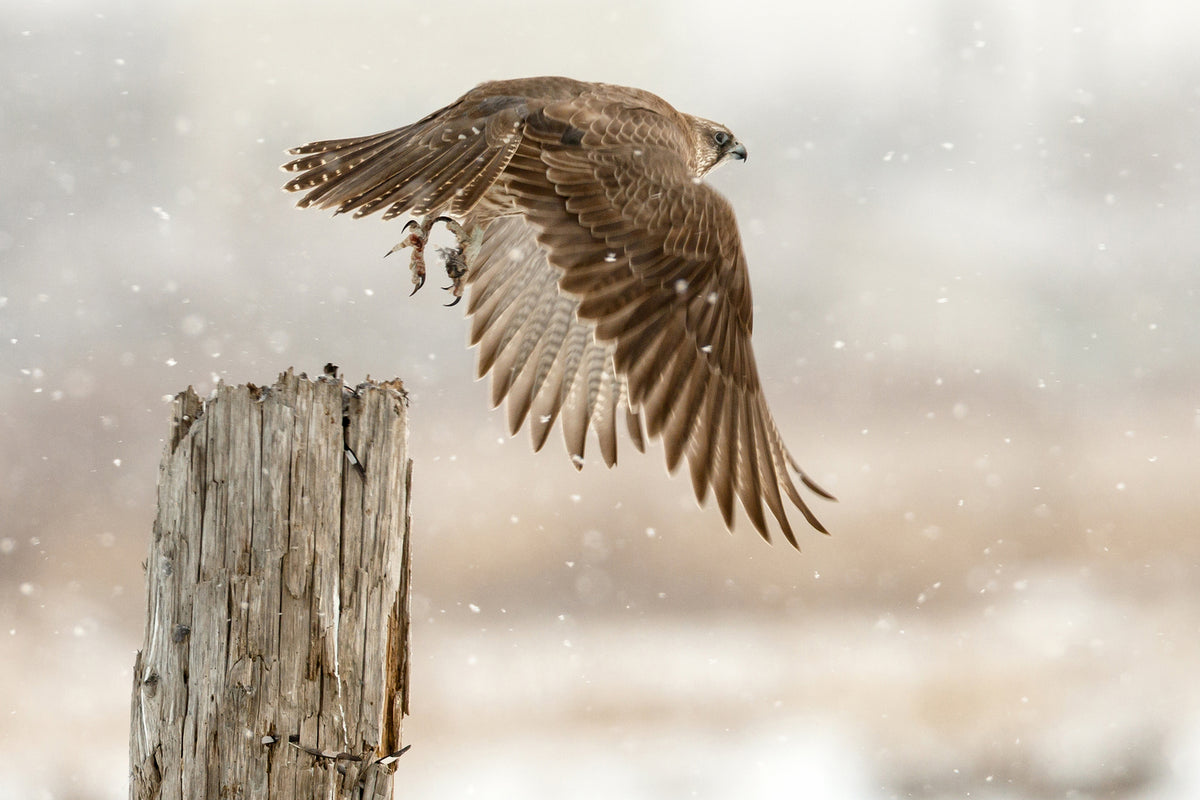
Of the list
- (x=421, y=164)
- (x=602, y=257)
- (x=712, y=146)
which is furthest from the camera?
(x=712, y=146)

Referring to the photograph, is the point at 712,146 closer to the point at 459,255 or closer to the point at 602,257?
the point at 459,255

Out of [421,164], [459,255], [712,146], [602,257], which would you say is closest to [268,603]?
[602,257]

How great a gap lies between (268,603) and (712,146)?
3.77 meters

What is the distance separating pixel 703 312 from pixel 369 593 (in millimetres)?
1560

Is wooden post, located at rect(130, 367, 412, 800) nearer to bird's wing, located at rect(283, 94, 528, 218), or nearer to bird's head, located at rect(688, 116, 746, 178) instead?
bird's wing, located at rect(283, 94, 528, 218)

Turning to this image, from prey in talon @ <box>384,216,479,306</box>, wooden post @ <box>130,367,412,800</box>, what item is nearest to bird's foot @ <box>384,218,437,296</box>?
prey in talon @ <box>384,216,479,306</box>

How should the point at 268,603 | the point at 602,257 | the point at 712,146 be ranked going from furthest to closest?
the point at 712,146 < the point at 602,257 < the point at 268,603

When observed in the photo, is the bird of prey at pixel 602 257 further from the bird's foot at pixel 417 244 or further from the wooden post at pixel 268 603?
the wooden post at pixel 268 603

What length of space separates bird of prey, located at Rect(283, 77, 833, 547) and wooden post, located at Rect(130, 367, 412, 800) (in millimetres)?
1047

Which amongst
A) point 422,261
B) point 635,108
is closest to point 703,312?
point 635,108

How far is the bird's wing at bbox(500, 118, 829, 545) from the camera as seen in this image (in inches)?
129

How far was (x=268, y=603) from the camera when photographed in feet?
7.97

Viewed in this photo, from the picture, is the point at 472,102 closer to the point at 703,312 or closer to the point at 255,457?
the point at 703,312

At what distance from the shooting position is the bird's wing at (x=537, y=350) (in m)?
4.04
